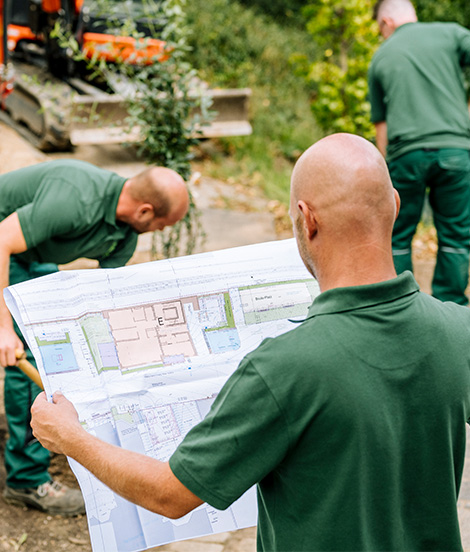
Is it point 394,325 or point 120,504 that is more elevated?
point 394,325

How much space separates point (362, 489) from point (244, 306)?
66 centimetres

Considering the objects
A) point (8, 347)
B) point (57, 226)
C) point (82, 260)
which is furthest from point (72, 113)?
point (8, 347)

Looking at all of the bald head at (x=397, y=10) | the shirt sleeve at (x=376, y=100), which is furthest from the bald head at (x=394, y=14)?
the shirt sleeve at (x=376, y=100)

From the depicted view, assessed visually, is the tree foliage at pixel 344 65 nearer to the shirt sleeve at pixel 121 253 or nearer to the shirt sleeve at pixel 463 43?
the shirt sleeve at pixel 463 43

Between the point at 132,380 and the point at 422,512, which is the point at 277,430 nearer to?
the point at 422,512

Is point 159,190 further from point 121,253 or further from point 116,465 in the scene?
point 116,465

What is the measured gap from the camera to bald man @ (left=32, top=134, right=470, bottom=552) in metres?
1.21

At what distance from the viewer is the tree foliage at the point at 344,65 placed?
22.8 feet

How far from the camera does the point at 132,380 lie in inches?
67.6

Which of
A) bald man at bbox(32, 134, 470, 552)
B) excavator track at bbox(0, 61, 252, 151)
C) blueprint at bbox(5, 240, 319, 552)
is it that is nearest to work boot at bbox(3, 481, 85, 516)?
blueprint at bbox(5, 240, 319, 552)

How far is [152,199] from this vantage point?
3.07 m

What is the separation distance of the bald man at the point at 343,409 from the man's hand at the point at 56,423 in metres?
0.17

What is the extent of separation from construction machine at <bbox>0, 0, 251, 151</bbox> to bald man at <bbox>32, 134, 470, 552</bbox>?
5781mm

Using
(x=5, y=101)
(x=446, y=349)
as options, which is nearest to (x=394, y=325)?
(x=446, y=349)
